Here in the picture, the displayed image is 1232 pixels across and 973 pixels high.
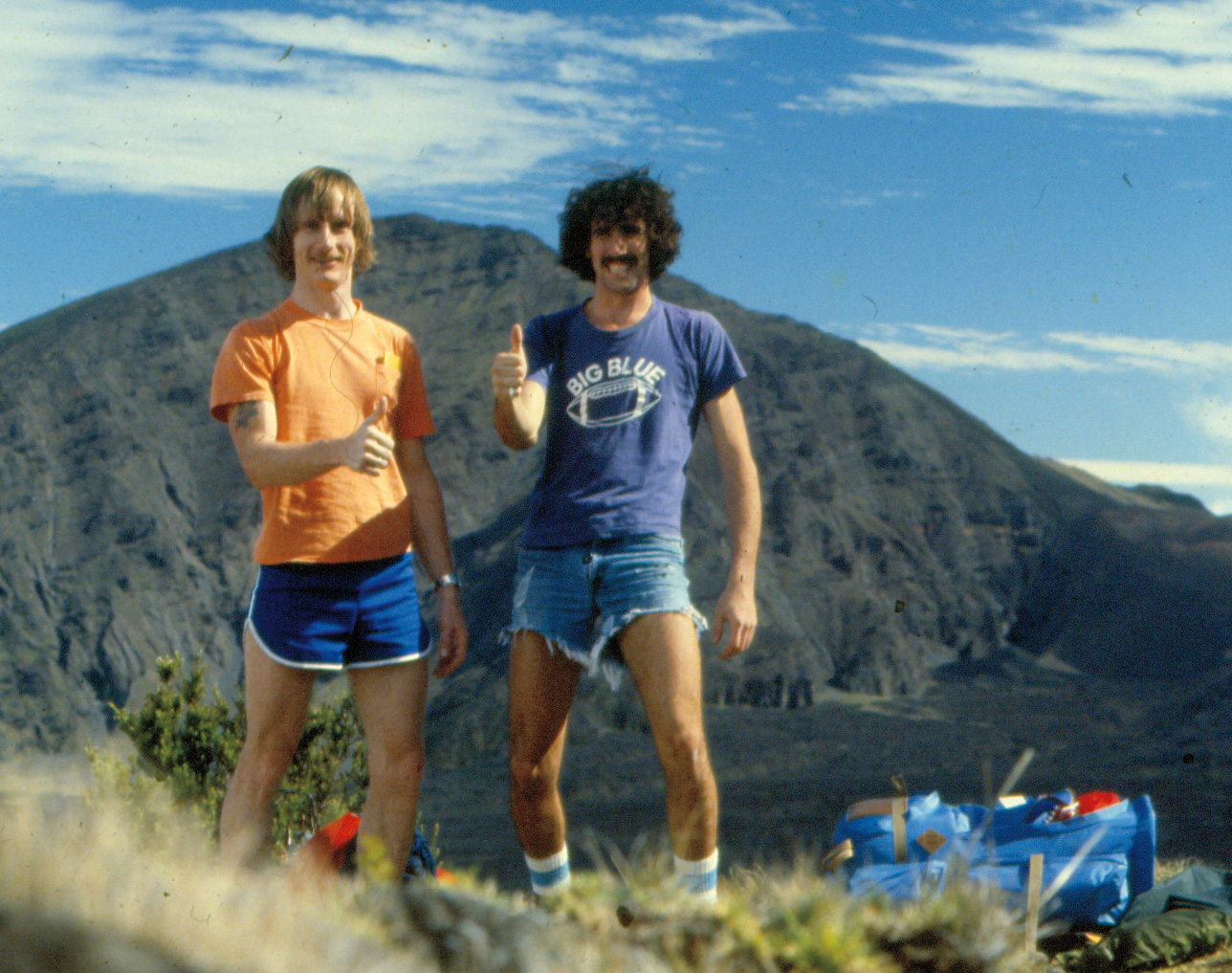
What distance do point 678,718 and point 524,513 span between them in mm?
34347

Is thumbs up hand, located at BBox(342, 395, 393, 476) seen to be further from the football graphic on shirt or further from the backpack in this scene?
the backpack

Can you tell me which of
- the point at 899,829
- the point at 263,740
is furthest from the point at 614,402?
the point at 899,829

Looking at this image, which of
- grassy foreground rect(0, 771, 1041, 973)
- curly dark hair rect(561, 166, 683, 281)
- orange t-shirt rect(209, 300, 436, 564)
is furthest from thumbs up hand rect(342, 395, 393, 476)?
curly dark hair rect(561, 166, 683, 281)

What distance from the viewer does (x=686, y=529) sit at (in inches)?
1347

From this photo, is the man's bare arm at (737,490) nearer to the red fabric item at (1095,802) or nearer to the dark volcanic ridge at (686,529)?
the red fabric item at (1095,802)

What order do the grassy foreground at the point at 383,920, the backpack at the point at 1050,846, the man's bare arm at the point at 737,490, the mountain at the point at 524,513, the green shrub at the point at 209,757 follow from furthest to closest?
the mountain at the point at 524,513 < the green shrub at the point at 209,757 < the backpack at the point at 1050,846 < the man's bare arm at the point at 737,490 < the grassy foreground at the point at 383,920

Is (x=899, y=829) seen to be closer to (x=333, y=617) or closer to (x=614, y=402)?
(x=614, y=402)

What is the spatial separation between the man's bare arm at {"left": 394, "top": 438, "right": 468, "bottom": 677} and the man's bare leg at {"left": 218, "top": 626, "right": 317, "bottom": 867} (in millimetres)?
309

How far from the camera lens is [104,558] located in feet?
121

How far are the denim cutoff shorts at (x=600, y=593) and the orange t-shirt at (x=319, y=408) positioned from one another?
0.30m

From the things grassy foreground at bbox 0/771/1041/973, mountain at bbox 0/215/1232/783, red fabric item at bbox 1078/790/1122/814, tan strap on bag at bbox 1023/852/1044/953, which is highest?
grassy foreground at bbox 0/771/1041/973

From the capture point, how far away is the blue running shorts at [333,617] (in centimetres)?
255

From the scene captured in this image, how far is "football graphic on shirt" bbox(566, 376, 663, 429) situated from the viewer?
2812 millimetres

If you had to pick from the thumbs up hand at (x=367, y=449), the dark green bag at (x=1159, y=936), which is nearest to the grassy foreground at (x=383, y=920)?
the thumbs up hand at (x=367, y=449)
